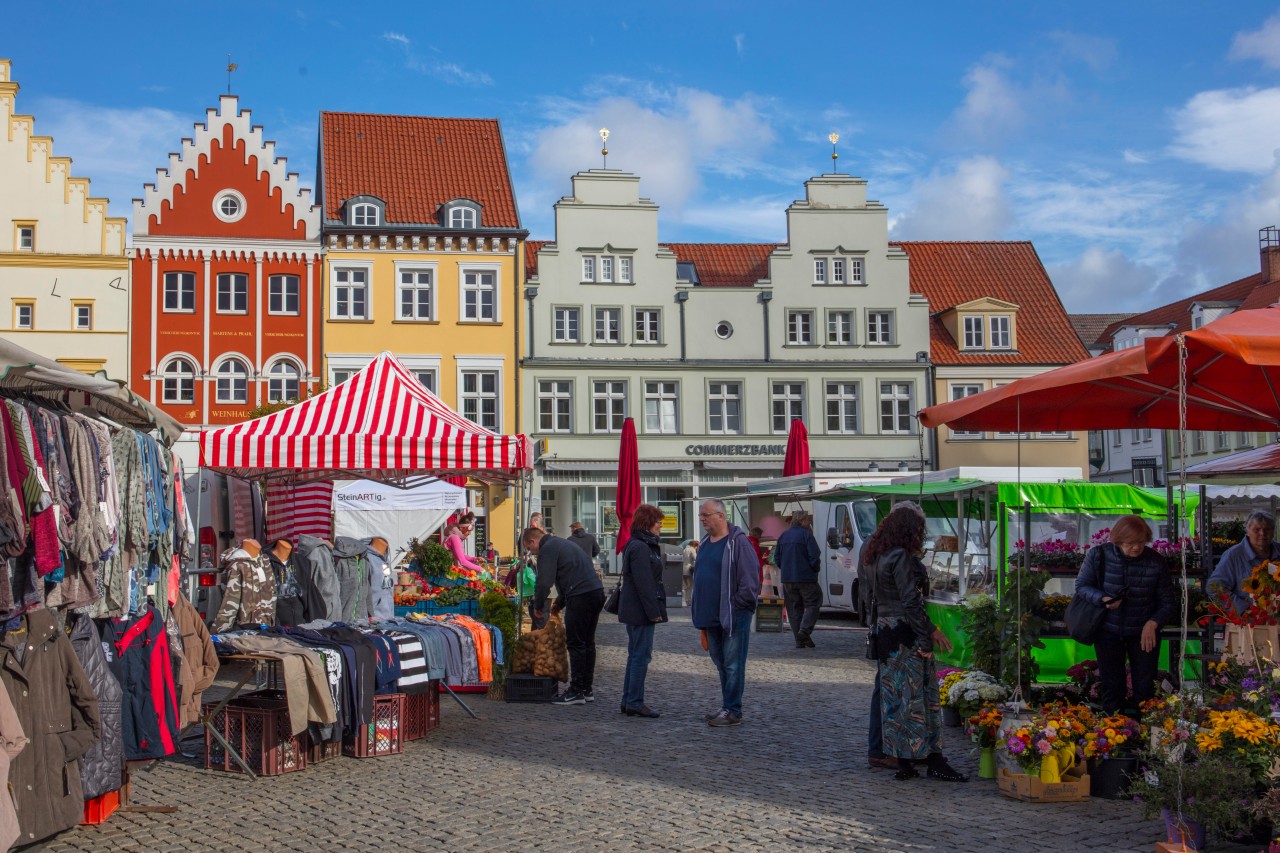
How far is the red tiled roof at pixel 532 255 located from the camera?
133 feet

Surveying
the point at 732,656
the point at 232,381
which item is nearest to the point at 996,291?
the point at 232,381

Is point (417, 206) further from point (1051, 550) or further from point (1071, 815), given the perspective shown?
point (1071, 815)

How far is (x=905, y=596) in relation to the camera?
835 cm

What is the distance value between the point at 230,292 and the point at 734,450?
49.7 feet

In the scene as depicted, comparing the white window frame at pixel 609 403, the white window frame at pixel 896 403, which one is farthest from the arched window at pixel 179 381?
the white window frame at pixel 896 403

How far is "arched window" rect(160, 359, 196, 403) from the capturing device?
1422 inches

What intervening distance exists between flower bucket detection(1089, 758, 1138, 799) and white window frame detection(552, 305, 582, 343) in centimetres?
3204

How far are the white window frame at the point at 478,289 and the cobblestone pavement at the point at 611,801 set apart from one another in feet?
92.2

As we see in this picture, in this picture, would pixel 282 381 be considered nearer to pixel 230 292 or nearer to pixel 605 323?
pixel 230 292

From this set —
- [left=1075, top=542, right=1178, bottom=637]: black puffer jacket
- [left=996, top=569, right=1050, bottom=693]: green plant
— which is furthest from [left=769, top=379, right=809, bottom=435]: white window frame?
[left=1075, top=542, right=1178, bottom=637]: black puffer jacket

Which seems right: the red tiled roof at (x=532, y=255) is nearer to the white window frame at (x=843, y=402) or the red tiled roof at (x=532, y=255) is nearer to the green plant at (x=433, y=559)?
the white window frame at (x=843, y=402)

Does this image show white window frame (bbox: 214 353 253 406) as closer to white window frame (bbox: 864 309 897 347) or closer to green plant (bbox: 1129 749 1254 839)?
white window frame (bbox: 864 309 897 347)

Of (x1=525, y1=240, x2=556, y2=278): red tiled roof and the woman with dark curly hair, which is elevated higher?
(x1=525, y1=240, x2=556, y2=278): red tiled roof

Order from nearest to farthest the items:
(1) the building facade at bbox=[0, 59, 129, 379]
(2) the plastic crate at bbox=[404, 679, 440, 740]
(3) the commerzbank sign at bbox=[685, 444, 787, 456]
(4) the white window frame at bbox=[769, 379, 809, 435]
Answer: (2) the plastic crate at bbox=[404, 679, 440, 740] → (1) the building facade at bbox=[0, 59, 129, 379] → (3) the commerzbank sign at bbox=[685, 444, 787, 456] → (4) the white window frame at bbox=[769, 379, 809, 435]
